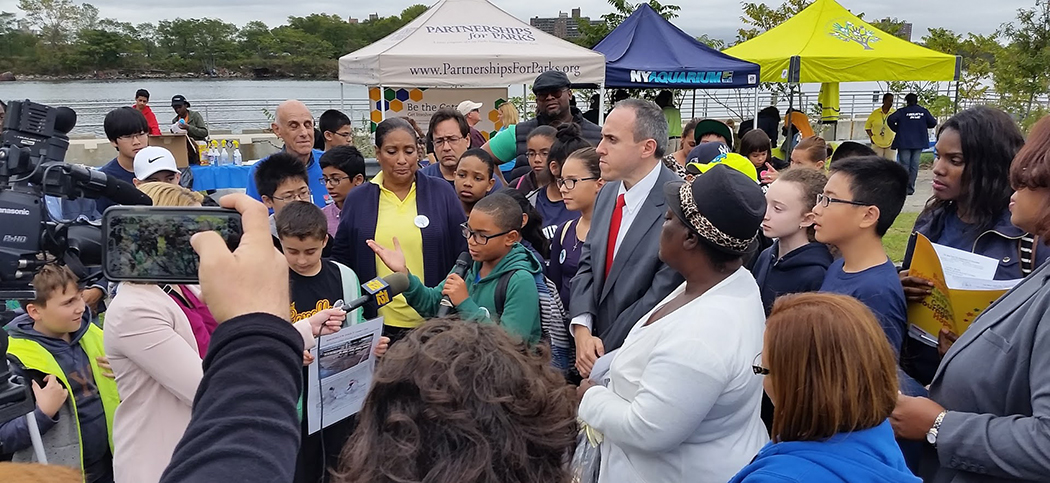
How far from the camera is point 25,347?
269 centimetres

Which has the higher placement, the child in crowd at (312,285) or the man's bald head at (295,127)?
the man's bald head at (295,127)

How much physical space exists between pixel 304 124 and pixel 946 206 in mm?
4102

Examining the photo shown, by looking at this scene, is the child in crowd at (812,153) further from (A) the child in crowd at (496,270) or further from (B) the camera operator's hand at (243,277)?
(B) the camera operator's hand at (243,277)

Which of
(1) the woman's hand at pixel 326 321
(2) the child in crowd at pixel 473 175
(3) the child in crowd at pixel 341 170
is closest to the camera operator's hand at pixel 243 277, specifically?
(1) the woman's hand at pixel 326 321

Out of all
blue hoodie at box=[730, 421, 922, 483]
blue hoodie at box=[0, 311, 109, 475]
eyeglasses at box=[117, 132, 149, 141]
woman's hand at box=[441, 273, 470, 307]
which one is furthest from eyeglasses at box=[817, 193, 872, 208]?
eyeglasses at box=[117, 132, 149, 141]

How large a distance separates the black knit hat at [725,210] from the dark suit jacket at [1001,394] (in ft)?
2.13

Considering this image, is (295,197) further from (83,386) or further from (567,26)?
(567,26)

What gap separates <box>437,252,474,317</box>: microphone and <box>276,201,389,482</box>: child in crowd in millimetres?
288

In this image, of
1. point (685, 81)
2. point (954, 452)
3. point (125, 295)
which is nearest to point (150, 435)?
point (125, 295)

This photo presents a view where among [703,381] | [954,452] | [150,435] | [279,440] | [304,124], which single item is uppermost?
[304,124]

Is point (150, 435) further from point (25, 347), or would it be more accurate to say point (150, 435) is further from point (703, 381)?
point (703, 381)

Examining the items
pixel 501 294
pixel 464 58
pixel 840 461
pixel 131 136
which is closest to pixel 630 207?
pixel 501 294

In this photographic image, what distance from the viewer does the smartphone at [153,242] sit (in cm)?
144

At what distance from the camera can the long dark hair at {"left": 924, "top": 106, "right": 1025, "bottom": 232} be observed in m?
2.65
